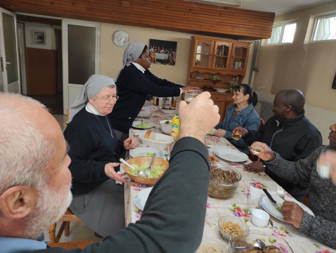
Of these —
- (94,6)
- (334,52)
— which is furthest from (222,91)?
(94,6)

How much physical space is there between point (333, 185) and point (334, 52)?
11.4 feet

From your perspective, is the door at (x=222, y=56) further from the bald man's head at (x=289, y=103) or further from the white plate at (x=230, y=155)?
the white plate at (x=230, y=155)

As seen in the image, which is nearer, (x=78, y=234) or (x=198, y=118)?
(x=198, y=118)

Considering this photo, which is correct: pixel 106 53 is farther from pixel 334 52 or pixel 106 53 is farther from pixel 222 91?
pixel 334 52

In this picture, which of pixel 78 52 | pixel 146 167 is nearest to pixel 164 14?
pixel 78 52

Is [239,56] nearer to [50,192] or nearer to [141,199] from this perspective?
[141,199]

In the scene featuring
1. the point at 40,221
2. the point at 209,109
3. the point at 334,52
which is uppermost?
the point at 334,52

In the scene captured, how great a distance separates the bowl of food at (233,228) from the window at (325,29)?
14.1ft

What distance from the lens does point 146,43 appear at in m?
5.52

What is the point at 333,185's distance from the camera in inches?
50.1

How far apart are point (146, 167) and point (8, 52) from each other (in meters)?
5.12

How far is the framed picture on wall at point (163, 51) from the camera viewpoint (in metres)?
5.56

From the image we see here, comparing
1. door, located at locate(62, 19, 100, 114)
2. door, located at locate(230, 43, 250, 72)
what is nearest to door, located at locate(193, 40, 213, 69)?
door, located at locate(230, 43, 250, 72)

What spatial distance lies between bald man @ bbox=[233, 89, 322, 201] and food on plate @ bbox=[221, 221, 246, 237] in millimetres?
955
